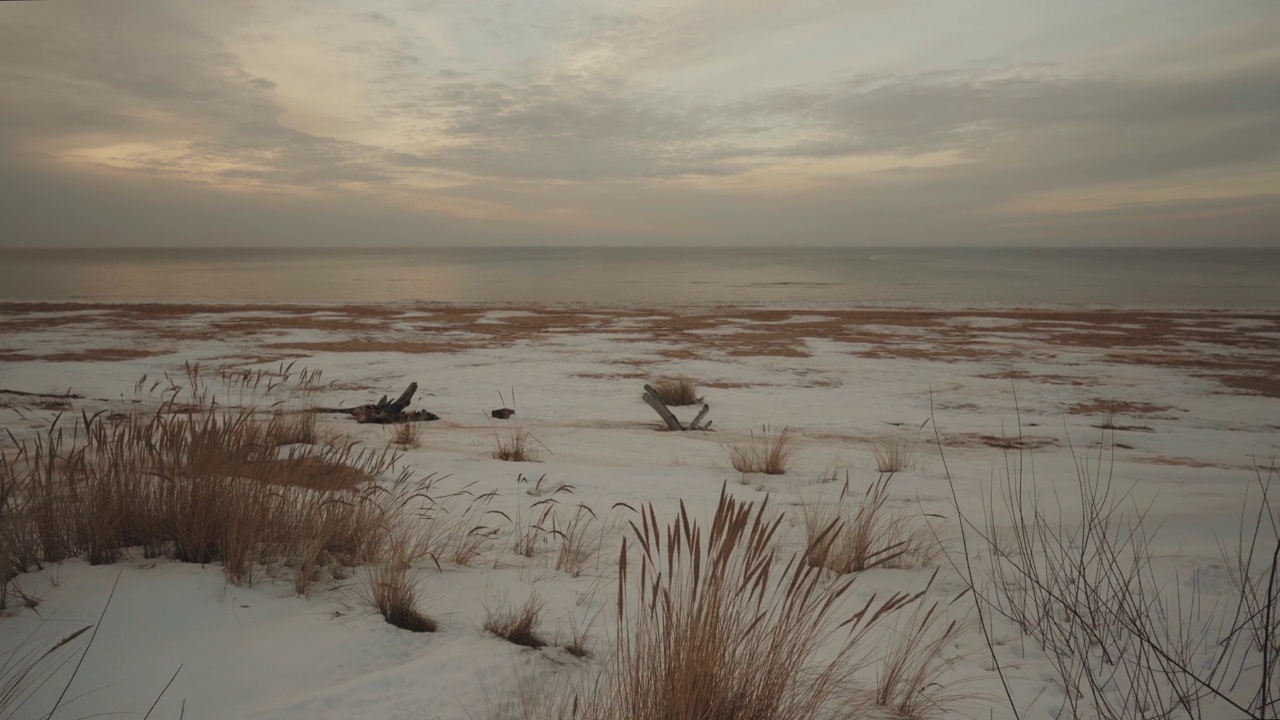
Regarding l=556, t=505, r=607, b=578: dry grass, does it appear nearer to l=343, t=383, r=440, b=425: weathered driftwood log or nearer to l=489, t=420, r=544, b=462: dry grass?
l=489, t=420, r=544, b=462: dry grass

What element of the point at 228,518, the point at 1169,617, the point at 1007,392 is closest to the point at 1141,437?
the point at 1007,392

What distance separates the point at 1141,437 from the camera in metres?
8.70

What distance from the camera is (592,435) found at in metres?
8.04

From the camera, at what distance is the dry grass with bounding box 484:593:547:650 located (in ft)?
8.51

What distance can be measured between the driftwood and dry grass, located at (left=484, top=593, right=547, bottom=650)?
6.21 meters

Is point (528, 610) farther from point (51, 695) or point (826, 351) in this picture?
point (826, 351)

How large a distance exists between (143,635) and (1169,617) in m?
4.37

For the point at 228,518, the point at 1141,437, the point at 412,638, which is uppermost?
the point at 228,518

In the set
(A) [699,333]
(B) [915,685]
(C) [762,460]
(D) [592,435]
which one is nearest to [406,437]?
(D) [592,435]

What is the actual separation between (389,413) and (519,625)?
668 centimetres

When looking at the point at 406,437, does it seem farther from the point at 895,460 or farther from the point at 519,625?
the point at 895,460

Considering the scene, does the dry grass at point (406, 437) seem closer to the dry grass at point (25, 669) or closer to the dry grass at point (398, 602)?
the dry grass at point (398, 602)

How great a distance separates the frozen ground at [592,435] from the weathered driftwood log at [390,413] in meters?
0.29

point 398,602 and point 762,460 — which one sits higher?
point 398,602
